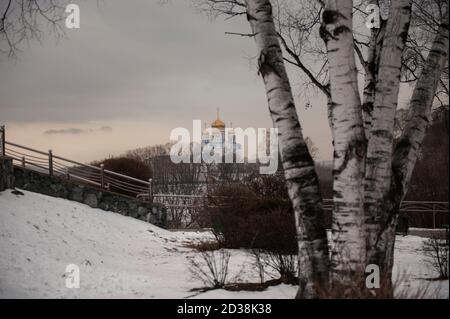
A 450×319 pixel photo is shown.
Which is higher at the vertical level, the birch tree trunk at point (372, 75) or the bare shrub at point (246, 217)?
the birch tree trunk at point (372, 75)

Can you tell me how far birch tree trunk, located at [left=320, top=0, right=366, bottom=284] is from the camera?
4676 millimetres

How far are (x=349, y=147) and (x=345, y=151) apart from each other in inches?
2.4

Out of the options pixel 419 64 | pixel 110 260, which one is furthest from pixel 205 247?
pixel 419 64

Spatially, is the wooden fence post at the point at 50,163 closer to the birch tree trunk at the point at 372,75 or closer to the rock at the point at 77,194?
the rock at the point at 77,194

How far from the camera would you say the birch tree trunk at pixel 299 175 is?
16.6 feet

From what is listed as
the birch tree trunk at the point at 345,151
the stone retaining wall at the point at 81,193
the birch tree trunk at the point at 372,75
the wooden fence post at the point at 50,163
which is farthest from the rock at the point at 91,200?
the birch tree trunk at the point at 345,151

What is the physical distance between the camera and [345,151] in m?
4.77

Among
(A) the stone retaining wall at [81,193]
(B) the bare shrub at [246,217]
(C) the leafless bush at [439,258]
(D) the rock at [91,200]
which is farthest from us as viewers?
(D) the rock at [91,200]

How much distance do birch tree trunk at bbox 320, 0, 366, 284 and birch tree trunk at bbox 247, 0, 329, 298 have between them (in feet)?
1.00

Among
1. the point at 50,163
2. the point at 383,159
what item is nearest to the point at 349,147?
the point at 383,159

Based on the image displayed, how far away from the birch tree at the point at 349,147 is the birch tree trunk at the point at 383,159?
0.01 metres

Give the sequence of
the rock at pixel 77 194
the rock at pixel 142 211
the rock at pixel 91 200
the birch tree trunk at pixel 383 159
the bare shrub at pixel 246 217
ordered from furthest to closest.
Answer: the rock at pixel 142 211, the rock at pixel 91 200, the rock at pixel 77 194, the bare shrub at pixel 246 217, the birch tree trunk at pixel 383 159

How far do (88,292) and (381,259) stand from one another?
429 cm

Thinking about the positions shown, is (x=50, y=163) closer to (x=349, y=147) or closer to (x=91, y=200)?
(x=91, y=200)
